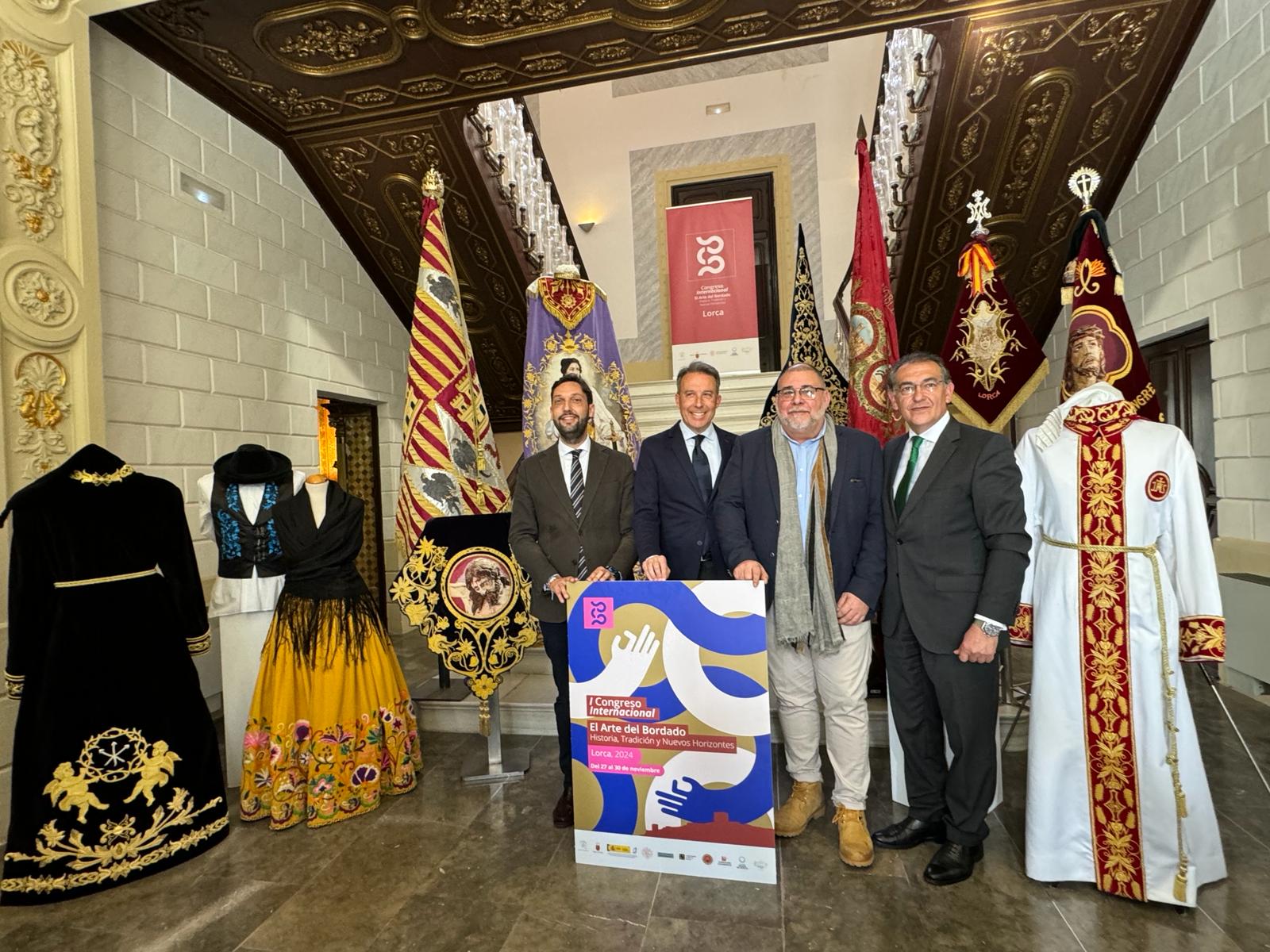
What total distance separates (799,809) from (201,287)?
372 centimetres

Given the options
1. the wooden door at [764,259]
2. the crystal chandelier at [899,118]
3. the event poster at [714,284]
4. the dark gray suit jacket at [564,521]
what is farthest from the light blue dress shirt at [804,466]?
the wooden door at [764,259]

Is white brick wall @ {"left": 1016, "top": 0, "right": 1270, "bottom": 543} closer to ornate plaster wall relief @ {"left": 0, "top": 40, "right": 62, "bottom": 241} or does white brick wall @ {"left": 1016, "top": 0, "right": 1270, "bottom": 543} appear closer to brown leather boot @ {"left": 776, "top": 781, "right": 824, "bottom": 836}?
brown leather boot @ {"left": 776, "top": 781, "right": 824, "bottom": 836}

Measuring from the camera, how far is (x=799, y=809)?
6.98 ft

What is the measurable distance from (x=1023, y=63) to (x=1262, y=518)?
258 centimetres

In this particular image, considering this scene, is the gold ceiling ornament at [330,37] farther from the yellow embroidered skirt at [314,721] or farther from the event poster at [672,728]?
the event poster at [672,728]

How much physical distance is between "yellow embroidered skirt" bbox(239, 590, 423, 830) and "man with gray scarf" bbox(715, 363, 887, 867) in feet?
4.95

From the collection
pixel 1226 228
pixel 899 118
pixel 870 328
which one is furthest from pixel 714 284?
pixel 1226 228

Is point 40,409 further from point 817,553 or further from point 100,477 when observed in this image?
point 817,553

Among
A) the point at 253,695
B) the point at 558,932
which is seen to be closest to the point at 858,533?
the point at 558,932

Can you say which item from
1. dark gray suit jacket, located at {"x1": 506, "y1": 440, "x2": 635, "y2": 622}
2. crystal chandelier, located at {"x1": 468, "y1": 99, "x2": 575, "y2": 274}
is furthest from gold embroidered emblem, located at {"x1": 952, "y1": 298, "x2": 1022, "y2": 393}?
crystal chandelier, located at {"x1": 468, "y1": 99, "x2": 575, "y2": 274}

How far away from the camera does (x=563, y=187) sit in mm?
7152

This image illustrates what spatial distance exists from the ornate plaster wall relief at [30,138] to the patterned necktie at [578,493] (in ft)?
7.22

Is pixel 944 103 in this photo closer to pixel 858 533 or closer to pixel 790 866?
pixel 858 533

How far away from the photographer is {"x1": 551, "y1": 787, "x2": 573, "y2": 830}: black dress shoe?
7.35 feet
